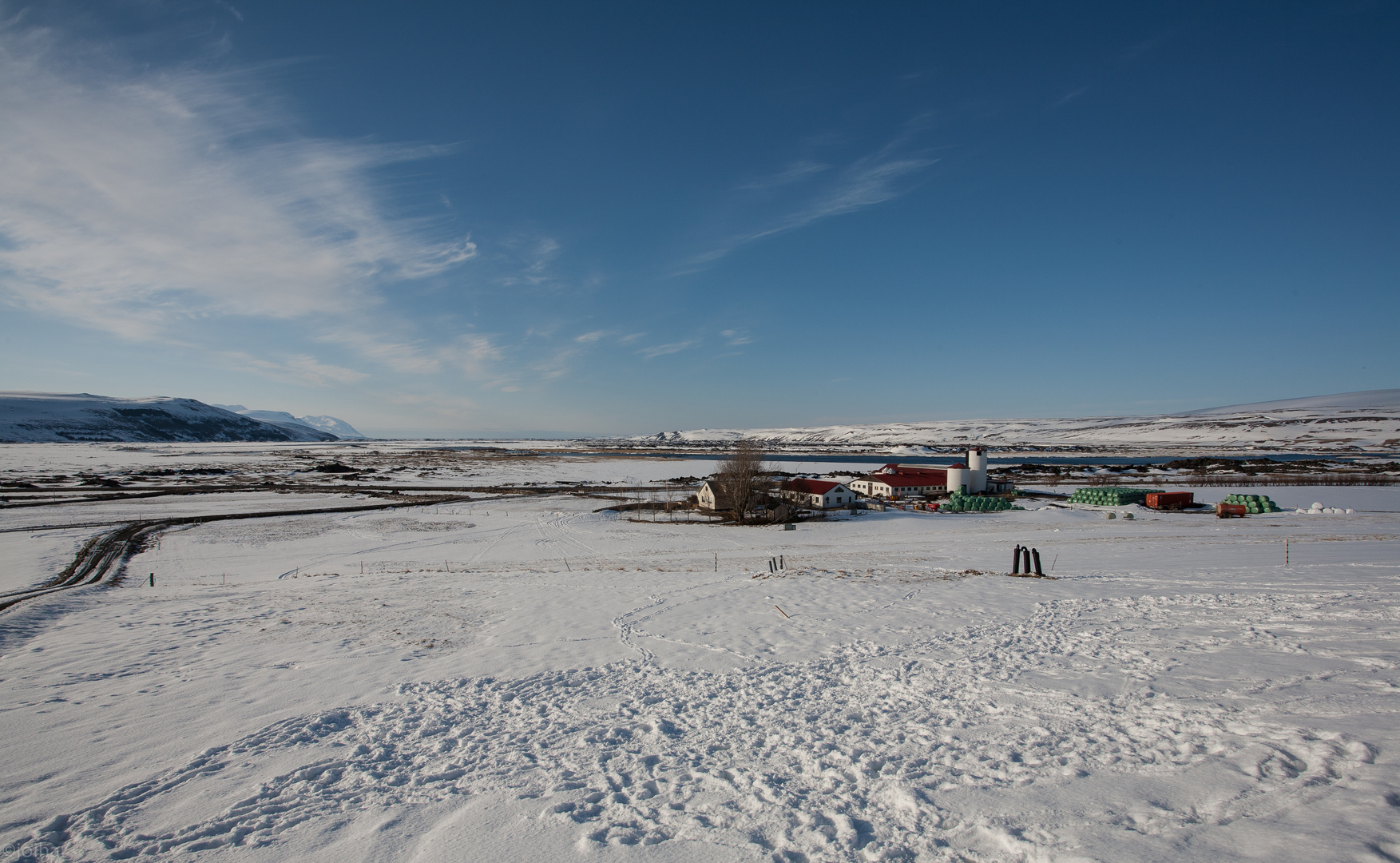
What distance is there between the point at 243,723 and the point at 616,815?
5587 millimetres

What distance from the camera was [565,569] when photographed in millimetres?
21906

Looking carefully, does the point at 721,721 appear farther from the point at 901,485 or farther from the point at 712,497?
the point at 901,485

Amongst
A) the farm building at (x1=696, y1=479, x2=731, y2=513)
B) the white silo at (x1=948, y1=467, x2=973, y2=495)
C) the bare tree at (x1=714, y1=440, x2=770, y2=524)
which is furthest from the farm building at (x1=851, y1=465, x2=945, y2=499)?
the farm building at (x1=696, y1=479, x2=731, y2=513)

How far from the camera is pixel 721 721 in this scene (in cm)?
731

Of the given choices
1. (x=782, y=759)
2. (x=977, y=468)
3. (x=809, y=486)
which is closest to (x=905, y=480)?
(x=977, y=468)

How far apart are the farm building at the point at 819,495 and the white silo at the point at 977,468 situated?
13207 millimetres

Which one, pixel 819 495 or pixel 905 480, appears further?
pixel 905 480

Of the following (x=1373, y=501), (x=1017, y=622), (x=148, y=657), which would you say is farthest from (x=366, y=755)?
(x=1373, y=501)

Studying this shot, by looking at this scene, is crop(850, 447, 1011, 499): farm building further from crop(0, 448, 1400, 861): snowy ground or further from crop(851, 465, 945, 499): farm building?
crop(0, 448, 1400, 861): snowy ground

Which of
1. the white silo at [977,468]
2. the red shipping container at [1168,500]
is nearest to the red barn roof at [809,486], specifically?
the white silo at [977,468]

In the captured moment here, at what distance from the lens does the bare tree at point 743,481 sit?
130ft

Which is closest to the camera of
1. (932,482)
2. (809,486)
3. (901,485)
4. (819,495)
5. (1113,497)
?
(1113,497)

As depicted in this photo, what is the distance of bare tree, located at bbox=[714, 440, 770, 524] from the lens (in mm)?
39594

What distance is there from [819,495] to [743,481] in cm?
766
